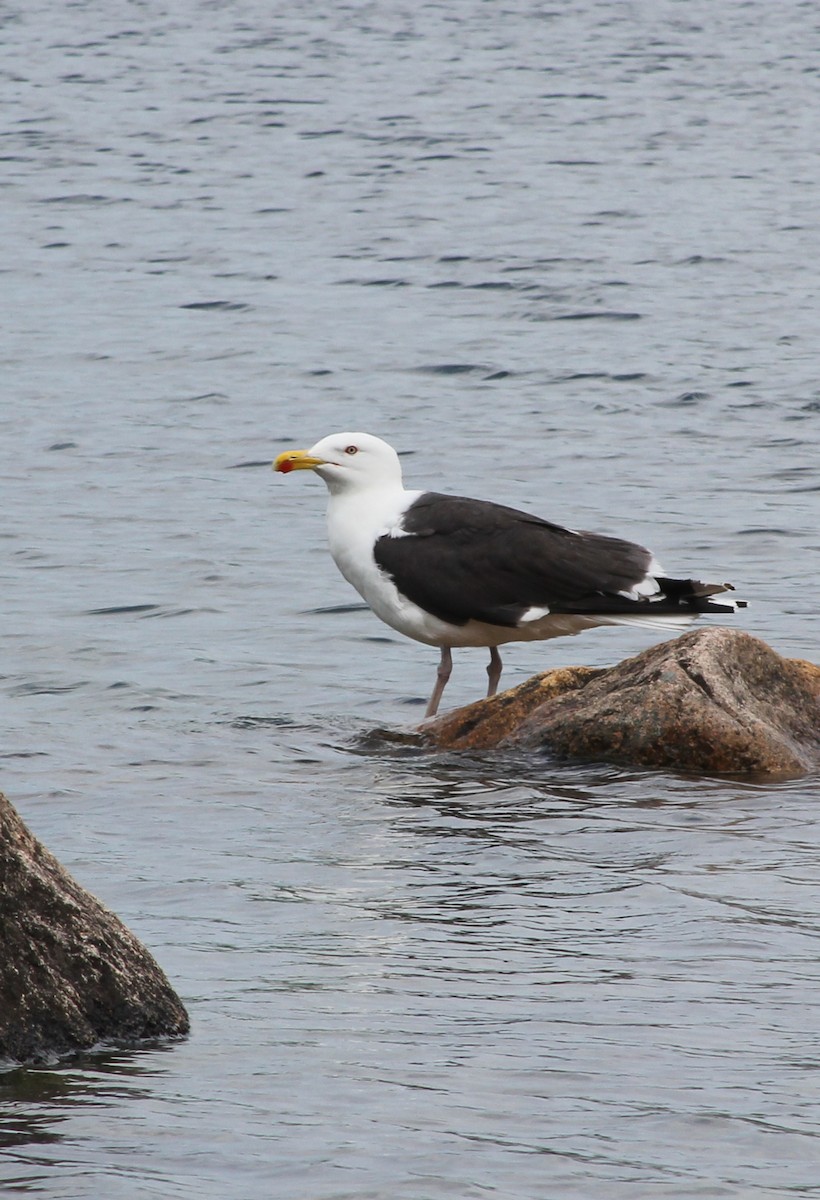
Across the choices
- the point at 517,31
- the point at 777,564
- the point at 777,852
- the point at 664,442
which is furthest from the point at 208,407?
the point at 517,31

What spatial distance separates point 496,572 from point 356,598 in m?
3.41

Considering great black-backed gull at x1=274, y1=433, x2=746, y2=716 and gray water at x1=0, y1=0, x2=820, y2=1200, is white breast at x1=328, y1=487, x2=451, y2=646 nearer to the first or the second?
great black-backed gull at x1=274, y1=433, x2=746, y2=716

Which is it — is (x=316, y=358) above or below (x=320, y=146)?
below

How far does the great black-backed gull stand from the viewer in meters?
9.52

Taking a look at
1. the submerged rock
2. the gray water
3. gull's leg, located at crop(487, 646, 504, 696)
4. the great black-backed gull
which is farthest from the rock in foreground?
the submerged rock

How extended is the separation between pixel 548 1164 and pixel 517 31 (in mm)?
35467

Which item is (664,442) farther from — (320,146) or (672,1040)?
(320,146)

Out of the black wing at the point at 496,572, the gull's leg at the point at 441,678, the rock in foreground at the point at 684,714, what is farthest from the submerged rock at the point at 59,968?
the gull's leg at the point at 441,678

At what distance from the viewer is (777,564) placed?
12883 millimetres

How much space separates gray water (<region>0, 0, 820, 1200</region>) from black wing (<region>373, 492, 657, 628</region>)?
783 millimetres

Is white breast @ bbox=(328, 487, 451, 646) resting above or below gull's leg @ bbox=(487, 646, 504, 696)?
above

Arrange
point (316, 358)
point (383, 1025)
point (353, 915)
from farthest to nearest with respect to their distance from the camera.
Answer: point (316, 358) → point (353, 915) → point (383, 1025)

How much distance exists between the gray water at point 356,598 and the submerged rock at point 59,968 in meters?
0.10

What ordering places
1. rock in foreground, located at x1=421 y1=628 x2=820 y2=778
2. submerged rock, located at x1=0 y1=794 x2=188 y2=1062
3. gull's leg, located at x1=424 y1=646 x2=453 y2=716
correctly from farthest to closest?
gull's leg, located at x1=424 y1=646 x2=453 y2=716, rock in foreground, located at x1=421 y1=628 x2=820 y2=778, submerged rock, located at x1=0 y1=794 x2=188 y2=1062
